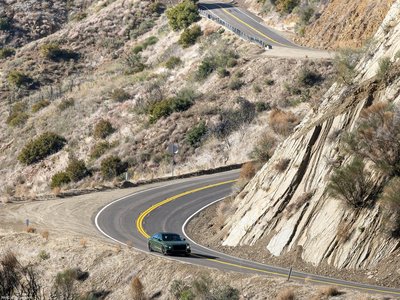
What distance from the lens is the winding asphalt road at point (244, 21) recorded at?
236ft

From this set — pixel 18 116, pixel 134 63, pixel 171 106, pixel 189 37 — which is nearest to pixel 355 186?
pixel 171 106

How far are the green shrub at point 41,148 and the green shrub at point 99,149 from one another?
16.4 ft

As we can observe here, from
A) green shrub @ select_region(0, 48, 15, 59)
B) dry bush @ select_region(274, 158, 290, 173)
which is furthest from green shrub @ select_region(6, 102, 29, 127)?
dry bush @ select_region(274, 158, 290, 173)

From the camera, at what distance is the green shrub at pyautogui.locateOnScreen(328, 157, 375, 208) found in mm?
27961

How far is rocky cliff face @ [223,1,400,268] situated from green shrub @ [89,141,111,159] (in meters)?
24.8

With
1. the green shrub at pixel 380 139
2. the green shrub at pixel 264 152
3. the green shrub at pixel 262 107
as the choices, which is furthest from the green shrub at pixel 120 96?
the green shrub at pixel 380 139

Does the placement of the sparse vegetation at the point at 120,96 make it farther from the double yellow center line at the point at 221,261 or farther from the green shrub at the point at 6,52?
the green shrub at the point at 6,52

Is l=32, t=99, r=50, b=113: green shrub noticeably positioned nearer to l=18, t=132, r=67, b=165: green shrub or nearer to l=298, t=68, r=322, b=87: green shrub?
l=18, t=132, r=67, b=165: green shrub

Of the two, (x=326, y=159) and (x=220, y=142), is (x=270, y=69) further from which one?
(x=326, y=159)

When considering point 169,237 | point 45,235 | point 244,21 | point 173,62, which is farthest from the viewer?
point 244,21

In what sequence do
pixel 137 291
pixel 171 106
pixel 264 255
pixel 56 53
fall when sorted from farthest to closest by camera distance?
1. pixel 56 53
2. pixel 171 106
3. pixel 264 255
4. pixel 137 291

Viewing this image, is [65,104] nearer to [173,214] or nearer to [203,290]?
[173,214]

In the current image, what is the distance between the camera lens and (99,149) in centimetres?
6069

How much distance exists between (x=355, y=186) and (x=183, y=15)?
5675cm
